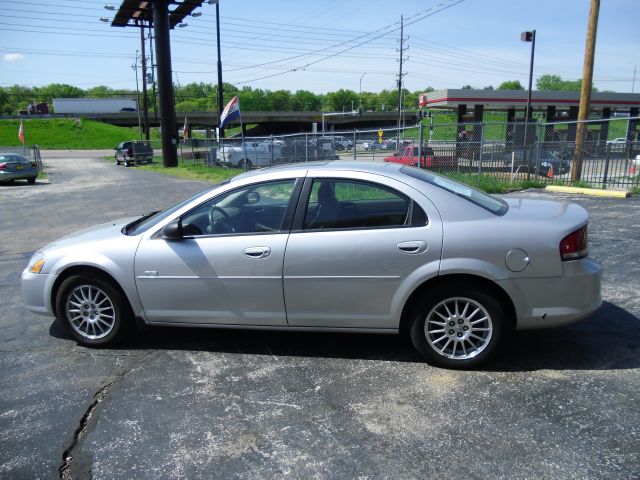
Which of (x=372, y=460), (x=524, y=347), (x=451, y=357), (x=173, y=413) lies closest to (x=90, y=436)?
(x=173, y=413)

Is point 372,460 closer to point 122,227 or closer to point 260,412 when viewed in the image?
point 260,412

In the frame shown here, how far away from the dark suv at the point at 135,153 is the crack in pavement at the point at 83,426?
3700 centimetres

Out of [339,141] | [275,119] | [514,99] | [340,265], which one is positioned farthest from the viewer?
[275,119]

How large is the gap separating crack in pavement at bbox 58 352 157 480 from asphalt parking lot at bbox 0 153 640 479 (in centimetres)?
1

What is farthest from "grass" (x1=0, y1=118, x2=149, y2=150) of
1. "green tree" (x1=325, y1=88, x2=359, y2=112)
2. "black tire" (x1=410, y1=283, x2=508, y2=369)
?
"green tree" (x1=325, y1=88, x2=359, y2=112)

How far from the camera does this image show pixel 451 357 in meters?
3.90

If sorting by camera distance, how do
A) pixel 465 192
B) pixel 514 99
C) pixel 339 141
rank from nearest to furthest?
pixel 465 192
pixel 339 141
pixel 514 99

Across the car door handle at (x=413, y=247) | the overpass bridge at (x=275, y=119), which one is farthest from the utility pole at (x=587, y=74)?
the overpass bridge at (x=275, y=119)

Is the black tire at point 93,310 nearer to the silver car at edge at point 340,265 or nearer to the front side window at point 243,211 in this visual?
the silver car at edge at point 340,265

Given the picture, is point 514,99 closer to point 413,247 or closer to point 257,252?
point 413,247

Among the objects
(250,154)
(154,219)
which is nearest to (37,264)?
(154,219)

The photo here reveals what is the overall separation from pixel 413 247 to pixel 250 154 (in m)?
23.0

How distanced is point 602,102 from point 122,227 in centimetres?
5131

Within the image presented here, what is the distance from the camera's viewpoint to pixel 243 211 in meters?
4.34
